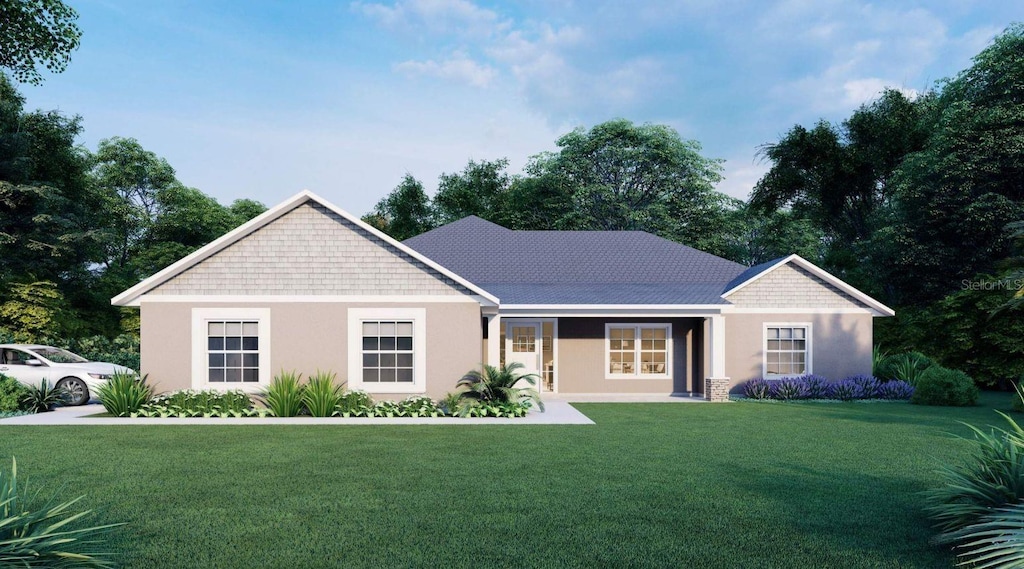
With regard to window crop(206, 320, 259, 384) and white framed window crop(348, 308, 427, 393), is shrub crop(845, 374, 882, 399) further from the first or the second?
window crop(206, 320, 259, 384)

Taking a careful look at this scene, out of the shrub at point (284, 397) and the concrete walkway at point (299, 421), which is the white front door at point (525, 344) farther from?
the shrub at point (284, 397)

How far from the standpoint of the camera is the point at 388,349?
1527 centimetres

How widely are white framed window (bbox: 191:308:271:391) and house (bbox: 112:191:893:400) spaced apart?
0.10 ft

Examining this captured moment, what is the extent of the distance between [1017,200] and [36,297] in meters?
41.0

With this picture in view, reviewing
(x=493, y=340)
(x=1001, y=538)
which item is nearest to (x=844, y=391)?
(x=493, y=340)

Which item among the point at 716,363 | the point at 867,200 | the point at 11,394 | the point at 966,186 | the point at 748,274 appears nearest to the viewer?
the point at 11,394

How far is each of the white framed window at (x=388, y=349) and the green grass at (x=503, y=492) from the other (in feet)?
8.78

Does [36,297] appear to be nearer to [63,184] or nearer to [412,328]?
[63,184]

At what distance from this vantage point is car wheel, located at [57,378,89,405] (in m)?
16.7

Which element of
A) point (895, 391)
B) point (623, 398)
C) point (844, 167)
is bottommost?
point (623, 398)

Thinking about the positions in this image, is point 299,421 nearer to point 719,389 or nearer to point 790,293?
point 719,389

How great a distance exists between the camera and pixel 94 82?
20484 mm

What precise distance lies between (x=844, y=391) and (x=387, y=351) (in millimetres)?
12530

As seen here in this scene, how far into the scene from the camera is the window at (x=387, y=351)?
15.2 metres
